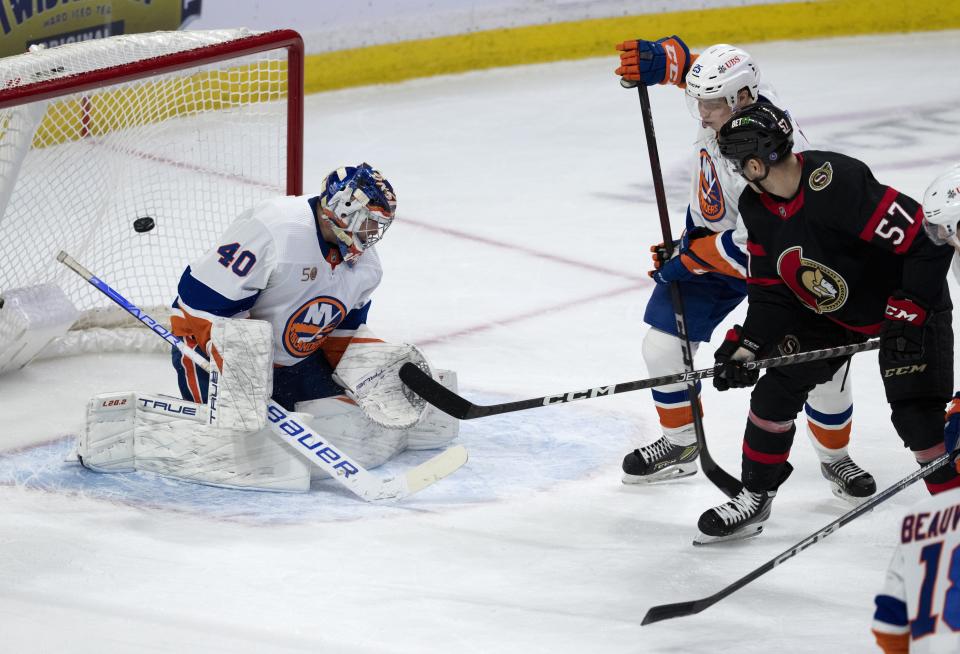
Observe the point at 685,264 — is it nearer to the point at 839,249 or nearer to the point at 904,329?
the point at 839,249

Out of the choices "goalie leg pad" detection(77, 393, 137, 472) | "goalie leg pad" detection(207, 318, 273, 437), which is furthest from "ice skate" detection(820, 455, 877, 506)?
"goalie leg pad" detection(77, 393, 137, 472)

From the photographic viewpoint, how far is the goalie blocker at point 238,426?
2.96m

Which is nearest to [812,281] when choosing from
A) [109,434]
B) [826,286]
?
[826,286]

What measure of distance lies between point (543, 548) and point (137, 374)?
1.51 meters

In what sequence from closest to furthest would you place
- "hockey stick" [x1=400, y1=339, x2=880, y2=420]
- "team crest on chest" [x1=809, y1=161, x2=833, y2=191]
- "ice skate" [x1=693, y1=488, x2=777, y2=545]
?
"team crest on chest" [x1=809, y1=161, x2=833, y2=191] → "hockey stick" [x1=400, y1=339, x2=880, y2=420] → "ice skate" [x1=693, y1=488, x2=777, y2=545]

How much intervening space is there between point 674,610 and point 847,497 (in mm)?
811

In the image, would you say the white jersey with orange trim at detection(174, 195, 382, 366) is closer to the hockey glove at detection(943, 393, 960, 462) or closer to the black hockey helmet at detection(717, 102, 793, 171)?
the black hockey helmet at detection(717, 102, 793, 171)

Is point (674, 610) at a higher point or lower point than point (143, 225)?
lower

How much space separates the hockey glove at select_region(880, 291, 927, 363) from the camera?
98.2 inches

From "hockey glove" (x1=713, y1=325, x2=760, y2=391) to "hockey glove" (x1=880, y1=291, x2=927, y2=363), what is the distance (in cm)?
30

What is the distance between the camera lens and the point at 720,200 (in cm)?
300

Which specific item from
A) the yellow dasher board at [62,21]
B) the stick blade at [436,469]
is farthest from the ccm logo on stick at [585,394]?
the yellow dasher board at [62,21]

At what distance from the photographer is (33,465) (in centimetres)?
320

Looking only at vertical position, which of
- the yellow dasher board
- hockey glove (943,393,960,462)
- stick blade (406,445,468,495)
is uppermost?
the yellow dasher board
